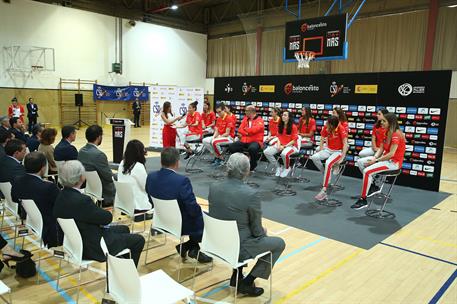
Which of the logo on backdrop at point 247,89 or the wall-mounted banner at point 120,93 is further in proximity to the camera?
the wall-mounted banner at point 120,93

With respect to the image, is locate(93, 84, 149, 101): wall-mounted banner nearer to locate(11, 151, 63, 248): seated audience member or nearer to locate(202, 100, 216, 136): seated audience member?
locate(202, 100, 216, 136): seated audience member

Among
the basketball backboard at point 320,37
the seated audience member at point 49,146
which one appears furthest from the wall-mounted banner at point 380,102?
the seated audience member at point 49,146

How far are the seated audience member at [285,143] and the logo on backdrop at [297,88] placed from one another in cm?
224

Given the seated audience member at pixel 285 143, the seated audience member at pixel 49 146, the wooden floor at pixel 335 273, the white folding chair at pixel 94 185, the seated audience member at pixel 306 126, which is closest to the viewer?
the wooden floor at pixel 335 273

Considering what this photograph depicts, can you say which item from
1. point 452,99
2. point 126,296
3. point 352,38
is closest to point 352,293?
point 126,296

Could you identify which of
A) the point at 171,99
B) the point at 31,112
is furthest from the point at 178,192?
the point at 31,112

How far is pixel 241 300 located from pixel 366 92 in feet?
20.5

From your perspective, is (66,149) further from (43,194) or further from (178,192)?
(178,192)

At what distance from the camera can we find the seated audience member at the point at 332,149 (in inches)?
237

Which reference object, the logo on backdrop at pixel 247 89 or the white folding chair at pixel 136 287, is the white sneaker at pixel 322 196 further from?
the logo on backdrop at pixel 247 89

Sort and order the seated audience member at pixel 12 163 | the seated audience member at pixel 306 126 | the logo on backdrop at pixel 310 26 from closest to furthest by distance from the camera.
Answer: the seated audience member at pixel 12 163, the seated audience member at pixel 306 126, the logo on backdrop at pixel 310 26

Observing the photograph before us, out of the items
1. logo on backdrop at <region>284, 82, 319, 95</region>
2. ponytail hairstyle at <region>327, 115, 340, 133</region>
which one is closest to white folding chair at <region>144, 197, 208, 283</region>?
ponytail hairstyle at <region>327, 115, 340, 133</region>

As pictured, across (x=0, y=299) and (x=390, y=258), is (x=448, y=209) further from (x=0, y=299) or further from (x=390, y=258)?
(x=0, y=299)

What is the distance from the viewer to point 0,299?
2826 millimetres
